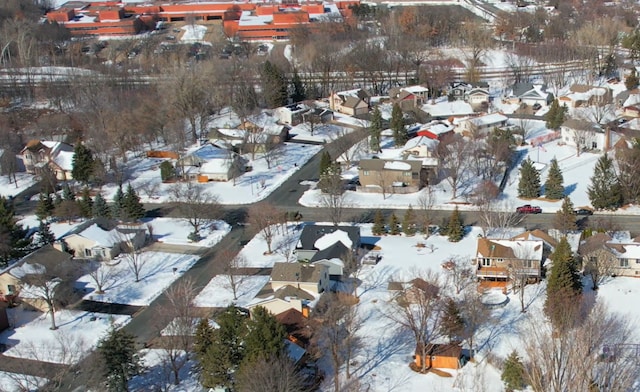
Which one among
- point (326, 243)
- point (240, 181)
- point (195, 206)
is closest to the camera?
point (326, 243)

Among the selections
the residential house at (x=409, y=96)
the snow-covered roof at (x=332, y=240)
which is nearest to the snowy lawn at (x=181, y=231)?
the snow-covered roof at (x=332, y=240)

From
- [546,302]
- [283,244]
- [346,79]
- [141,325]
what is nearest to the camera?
[546,302]

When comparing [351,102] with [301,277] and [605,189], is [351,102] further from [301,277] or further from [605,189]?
[301,277]

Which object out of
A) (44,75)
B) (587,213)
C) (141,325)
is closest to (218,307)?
(141,325)

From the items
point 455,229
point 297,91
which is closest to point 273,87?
point 297,91

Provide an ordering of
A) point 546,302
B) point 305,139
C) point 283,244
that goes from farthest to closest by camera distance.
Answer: point 305,139 → point 283,244 → point 546,302

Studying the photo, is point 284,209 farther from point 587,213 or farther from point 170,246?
point 587,213

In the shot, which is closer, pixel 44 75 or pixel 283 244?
pixel 283 244
